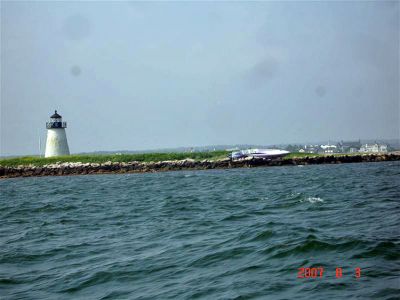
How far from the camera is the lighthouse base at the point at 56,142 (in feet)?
243

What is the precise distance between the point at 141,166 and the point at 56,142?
1616cm

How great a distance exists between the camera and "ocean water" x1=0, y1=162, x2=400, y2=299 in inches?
400

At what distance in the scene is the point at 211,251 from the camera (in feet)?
43.9

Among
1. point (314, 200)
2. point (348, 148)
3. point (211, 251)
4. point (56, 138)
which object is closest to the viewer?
point (211, 251)

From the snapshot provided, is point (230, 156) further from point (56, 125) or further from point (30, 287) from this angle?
point (30, 287)

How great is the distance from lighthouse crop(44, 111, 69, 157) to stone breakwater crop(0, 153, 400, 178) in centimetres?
730
